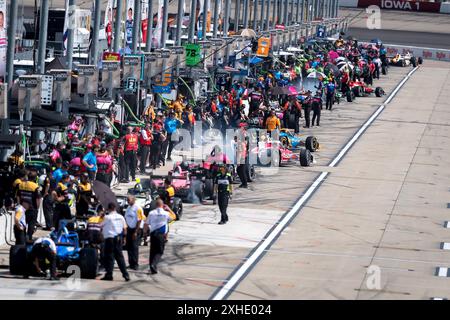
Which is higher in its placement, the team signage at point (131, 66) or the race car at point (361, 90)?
the team signage at point (131, 66)

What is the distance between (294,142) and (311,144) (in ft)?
3.24

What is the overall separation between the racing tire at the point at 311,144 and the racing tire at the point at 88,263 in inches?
817

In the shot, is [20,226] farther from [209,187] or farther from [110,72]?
[110,72]

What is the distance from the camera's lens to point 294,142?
44.4 metres

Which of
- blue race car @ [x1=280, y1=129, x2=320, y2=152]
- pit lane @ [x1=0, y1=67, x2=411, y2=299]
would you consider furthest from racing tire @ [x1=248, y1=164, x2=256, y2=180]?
blue race car @ [x1=280, y1=129, x2=320, y2=152]

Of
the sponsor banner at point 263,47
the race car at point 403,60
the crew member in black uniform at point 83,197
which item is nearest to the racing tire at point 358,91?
the sponsor banner at point 263,47

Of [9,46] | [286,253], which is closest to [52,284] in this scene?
[286,253]

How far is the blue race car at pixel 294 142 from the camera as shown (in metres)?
43.7

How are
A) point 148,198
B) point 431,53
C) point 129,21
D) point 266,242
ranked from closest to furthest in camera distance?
point 266,242
point 148,198
point 129,21
point 431,53

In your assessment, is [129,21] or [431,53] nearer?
[129,21]

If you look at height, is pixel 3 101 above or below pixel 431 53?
above

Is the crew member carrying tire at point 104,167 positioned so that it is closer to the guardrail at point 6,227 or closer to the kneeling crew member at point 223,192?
the kneeling crew member at point 223,192

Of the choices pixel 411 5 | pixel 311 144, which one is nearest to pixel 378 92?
pixel 311 144

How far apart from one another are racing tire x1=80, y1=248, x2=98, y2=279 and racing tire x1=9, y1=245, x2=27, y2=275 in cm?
103
